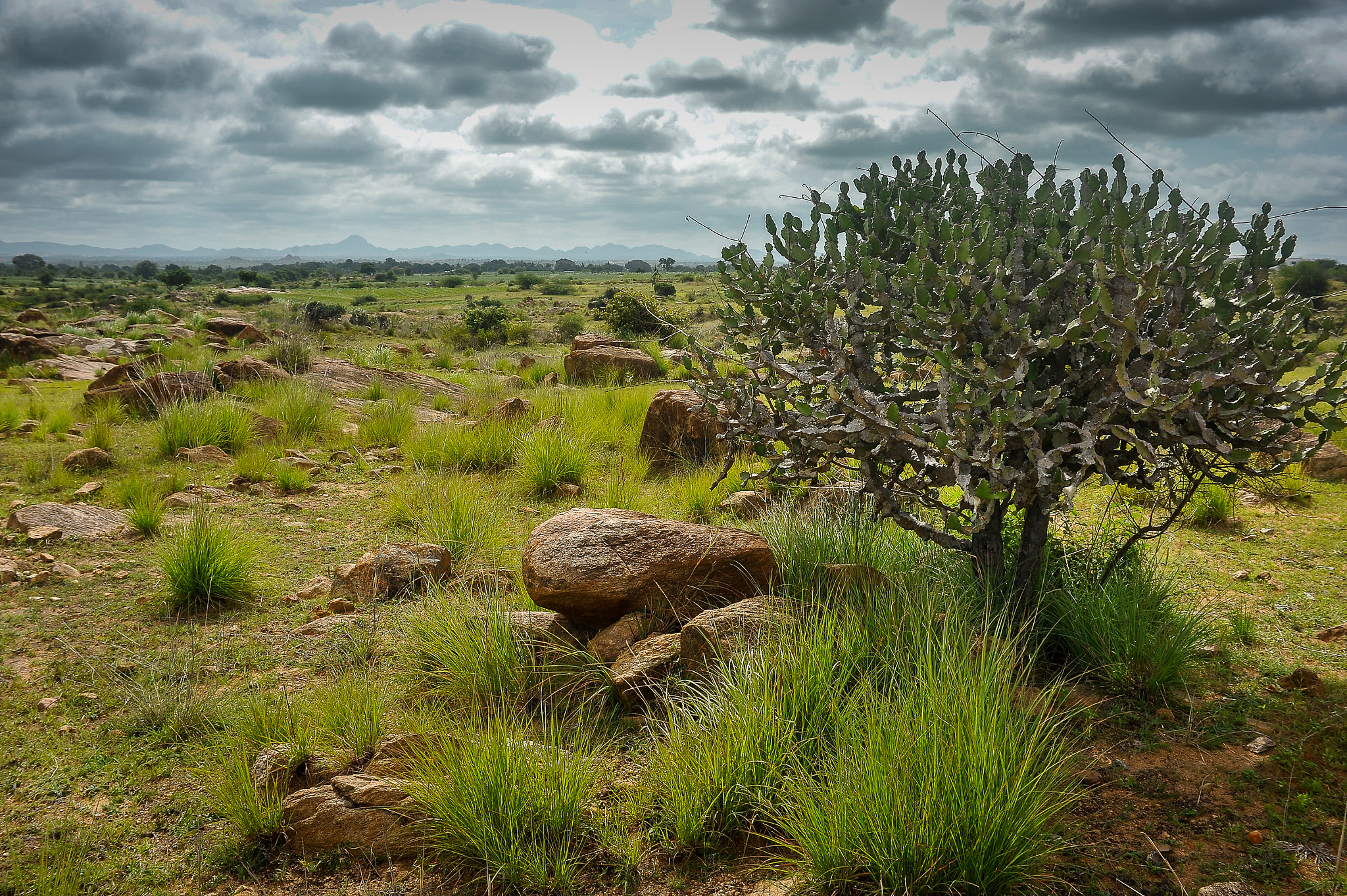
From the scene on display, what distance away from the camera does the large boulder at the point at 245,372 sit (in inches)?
565

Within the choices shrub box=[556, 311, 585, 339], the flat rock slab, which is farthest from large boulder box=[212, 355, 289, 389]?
shrub box=[556, 311, 585, 339]

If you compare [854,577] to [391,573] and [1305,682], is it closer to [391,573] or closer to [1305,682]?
[1305,682]

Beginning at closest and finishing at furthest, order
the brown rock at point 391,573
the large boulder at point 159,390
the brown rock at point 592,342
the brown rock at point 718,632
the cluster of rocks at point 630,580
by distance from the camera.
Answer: the brown rock at point 718,632 → the cluster of rocks at point 630,580 → the brown rock at point 391,573 → the large boulder at point 159,390 → the brown rock at point 592,342

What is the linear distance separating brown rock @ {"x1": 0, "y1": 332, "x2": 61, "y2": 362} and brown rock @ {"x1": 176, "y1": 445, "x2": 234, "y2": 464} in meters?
12.9

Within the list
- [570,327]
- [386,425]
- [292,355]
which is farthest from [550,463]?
[570,327]

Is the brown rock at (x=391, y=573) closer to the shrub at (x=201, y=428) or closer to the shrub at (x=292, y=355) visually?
the shrub at (x=201, y=428)

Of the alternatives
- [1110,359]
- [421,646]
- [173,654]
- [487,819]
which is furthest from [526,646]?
[1110,359]

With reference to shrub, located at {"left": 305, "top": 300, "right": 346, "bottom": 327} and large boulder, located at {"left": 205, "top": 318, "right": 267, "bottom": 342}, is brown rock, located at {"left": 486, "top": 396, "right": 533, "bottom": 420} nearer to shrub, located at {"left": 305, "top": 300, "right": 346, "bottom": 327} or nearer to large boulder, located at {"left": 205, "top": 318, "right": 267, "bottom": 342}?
large boulder, located at {"left": 205, "top": 318, "right": 267, "bottom": 342}

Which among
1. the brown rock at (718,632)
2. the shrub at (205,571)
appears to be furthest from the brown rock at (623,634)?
the shrub at (205,571)

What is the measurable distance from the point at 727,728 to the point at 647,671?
3.02 ft

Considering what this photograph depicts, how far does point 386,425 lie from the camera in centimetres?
1198

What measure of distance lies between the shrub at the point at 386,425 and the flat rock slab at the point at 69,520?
12.9ft

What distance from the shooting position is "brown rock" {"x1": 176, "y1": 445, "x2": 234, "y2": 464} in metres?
10.3

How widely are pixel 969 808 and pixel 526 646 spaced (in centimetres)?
275
